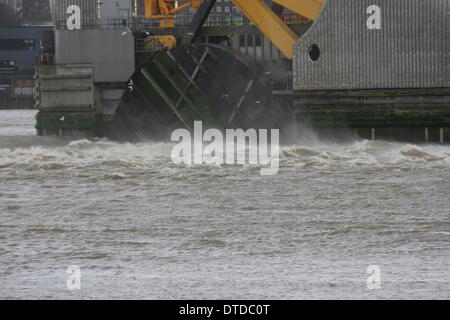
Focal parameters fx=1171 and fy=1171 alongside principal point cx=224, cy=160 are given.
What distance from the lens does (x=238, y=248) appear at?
826 inches

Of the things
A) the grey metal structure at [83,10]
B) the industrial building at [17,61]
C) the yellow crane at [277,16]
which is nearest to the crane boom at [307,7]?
the yellow crane at [277,16]

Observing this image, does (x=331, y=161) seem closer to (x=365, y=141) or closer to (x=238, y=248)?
(x=365, y=141)

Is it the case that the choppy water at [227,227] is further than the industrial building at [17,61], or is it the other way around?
the industrial building at [17,61]

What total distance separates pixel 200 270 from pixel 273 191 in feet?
37.3

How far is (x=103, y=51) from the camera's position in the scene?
47.6 metres

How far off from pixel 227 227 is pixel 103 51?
2512cm

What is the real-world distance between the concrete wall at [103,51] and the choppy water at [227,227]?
29.1 ft

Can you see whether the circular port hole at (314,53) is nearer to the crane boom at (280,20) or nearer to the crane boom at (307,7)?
the crane boom at (280,20)

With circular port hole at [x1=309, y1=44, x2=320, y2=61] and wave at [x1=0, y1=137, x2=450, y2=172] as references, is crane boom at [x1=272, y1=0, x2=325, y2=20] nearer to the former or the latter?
circular port hole at [x1=309, y1=44, x2=320, y2=61]

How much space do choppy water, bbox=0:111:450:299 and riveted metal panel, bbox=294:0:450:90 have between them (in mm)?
4649

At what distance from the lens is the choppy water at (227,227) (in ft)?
58.5
